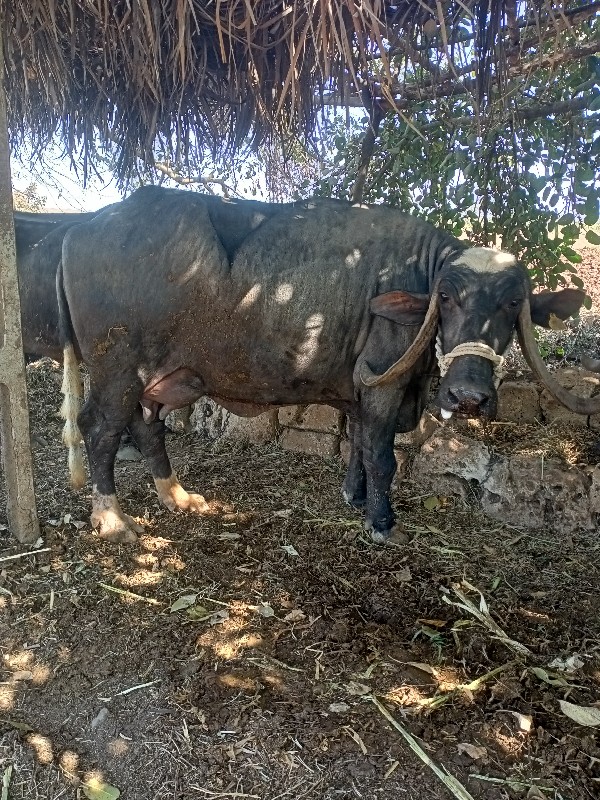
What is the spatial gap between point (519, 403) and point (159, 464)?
2704 millimetres

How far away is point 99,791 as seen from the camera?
1866 mm

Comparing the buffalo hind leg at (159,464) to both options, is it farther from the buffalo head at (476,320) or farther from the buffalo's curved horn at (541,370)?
the buffalo's curved horn at (541,370)

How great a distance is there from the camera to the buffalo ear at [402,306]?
322 centimetres

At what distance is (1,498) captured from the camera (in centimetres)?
412

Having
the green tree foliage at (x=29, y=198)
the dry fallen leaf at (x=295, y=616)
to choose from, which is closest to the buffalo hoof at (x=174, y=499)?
the dry fallen leaf at (x=295, y=616)

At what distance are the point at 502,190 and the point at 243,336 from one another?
7.38ft

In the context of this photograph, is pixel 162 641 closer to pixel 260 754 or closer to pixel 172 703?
pixel 172 703

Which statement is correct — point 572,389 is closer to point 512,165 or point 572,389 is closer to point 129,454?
point 512,165

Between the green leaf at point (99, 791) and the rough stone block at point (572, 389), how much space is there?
3.65 metres

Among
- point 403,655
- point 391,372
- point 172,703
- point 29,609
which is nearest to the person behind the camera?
point 172,703

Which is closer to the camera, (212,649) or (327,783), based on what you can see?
(327,783)

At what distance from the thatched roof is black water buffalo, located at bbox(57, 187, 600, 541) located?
0.74 meters

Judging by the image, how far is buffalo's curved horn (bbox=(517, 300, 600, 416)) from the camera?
317 cm

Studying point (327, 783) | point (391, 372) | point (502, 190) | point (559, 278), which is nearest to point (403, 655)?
point (327, 783)
